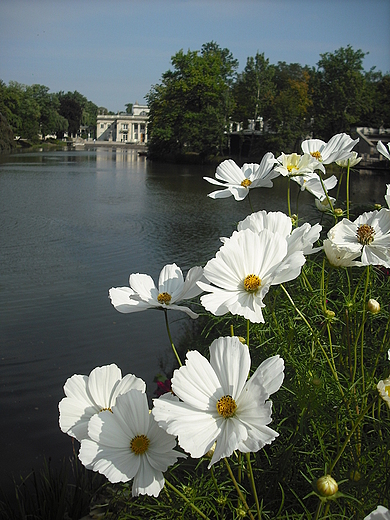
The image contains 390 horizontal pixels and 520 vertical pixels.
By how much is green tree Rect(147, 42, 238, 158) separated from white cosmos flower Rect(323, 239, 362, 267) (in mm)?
39181

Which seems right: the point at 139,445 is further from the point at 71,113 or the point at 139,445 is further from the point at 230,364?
the point at 71,113

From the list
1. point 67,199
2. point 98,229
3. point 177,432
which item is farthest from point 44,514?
point 67,199

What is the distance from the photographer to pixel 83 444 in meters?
0.86

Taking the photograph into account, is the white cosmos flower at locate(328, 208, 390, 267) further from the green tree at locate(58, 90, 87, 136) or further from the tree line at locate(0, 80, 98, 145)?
the green tree at locate(58, 90, 87, 136)

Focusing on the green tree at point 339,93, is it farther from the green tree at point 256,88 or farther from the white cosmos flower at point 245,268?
the white cosmos flower at point 245,268

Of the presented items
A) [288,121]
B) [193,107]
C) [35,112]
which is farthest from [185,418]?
[35,112]

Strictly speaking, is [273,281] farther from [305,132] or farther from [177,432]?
[305,132]

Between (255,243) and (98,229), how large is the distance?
10.7 metres

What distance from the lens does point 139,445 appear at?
2.94 feet

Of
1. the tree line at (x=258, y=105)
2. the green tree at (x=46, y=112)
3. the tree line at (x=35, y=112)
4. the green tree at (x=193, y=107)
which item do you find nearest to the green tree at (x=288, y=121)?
the tree line at (x=258, y=105)

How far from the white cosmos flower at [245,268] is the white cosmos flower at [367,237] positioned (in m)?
0.20

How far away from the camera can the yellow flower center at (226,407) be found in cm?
86

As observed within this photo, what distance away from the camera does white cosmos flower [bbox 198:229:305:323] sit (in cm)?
99

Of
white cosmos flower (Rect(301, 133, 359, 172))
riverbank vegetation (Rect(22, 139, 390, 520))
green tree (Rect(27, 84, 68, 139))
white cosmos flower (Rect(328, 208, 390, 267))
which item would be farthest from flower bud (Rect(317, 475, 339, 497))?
green tree (Rect(27, 84, 68, 139))
